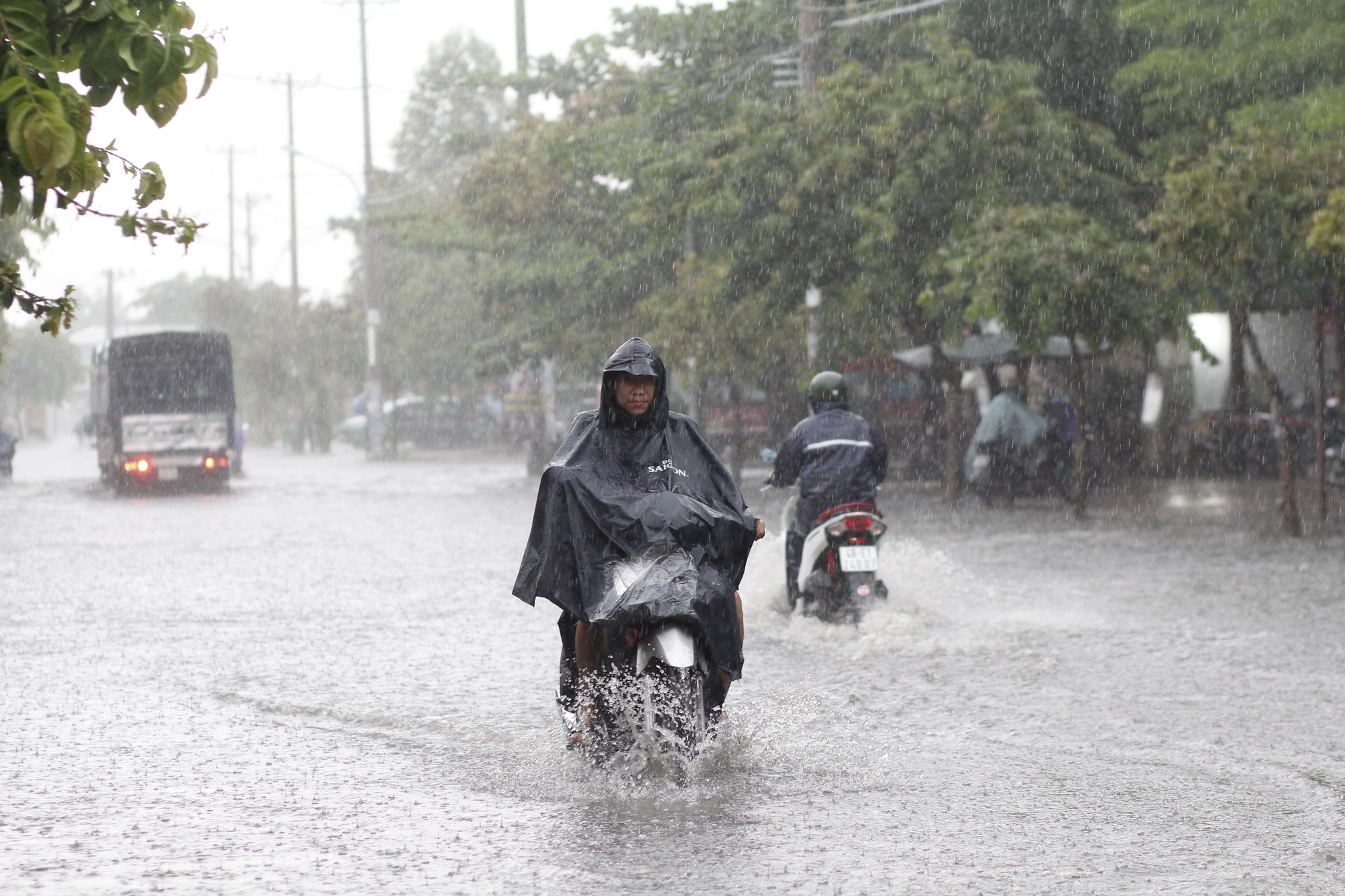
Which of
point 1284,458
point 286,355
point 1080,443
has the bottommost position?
point 1284,458

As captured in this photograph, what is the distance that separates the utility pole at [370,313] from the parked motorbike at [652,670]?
131 feet

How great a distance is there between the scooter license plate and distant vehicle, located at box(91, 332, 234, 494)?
2185cm

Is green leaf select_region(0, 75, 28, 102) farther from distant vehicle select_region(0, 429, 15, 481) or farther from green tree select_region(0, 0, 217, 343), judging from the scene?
distant vehicle select_region(0, 429, 15, 481)

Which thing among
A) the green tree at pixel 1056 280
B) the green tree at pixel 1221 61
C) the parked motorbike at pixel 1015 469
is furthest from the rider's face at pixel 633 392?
the parked motorbike at pixel 1015 469

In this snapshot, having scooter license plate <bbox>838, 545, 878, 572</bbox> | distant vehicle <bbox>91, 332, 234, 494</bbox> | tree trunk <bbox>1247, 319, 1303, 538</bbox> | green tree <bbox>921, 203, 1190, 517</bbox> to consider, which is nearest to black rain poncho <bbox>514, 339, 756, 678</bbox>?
scooter license plate <bbox>838, 545, 878, 572</bbox>

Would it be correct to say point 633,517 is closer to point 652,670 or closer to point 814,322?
point 652,670

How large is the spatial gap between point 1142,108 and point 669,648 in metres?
20.1

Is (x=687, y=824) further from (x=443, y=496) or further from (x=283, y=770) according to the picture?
(x=443, y=496)

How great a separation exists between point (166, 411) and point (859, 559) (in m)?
24.3

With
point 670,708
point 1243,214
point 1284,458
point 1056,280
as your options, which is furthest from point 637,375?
point 1056,280

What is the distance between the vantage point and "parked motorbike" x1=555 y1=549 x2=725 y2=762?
5.97 meters

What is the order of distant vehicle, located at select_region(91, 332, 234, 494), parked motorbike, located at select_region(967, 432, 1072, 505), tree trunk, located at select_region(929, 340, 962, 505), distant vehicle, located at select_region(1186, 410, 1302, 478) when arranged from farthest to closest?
distant vehicle, located at select_region(91, 332, 234, 494), distant vehicle, located at select_region(1186, 410, 1302, 478), tree trunk, located at select_region(929, 340, 962, 505), parked motorbike, located at select_region(967, 432, 1072, 505)

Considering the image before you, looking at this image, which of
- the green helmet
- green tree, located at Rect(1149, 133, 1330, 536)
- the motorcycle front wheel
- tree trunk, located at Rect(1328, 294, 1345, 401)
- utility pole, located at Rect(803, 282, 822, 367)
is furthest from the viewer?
tree trunk, located at Rect(1328, 294, 1345, 401)

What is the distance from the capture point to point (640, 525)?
20.2 feet
